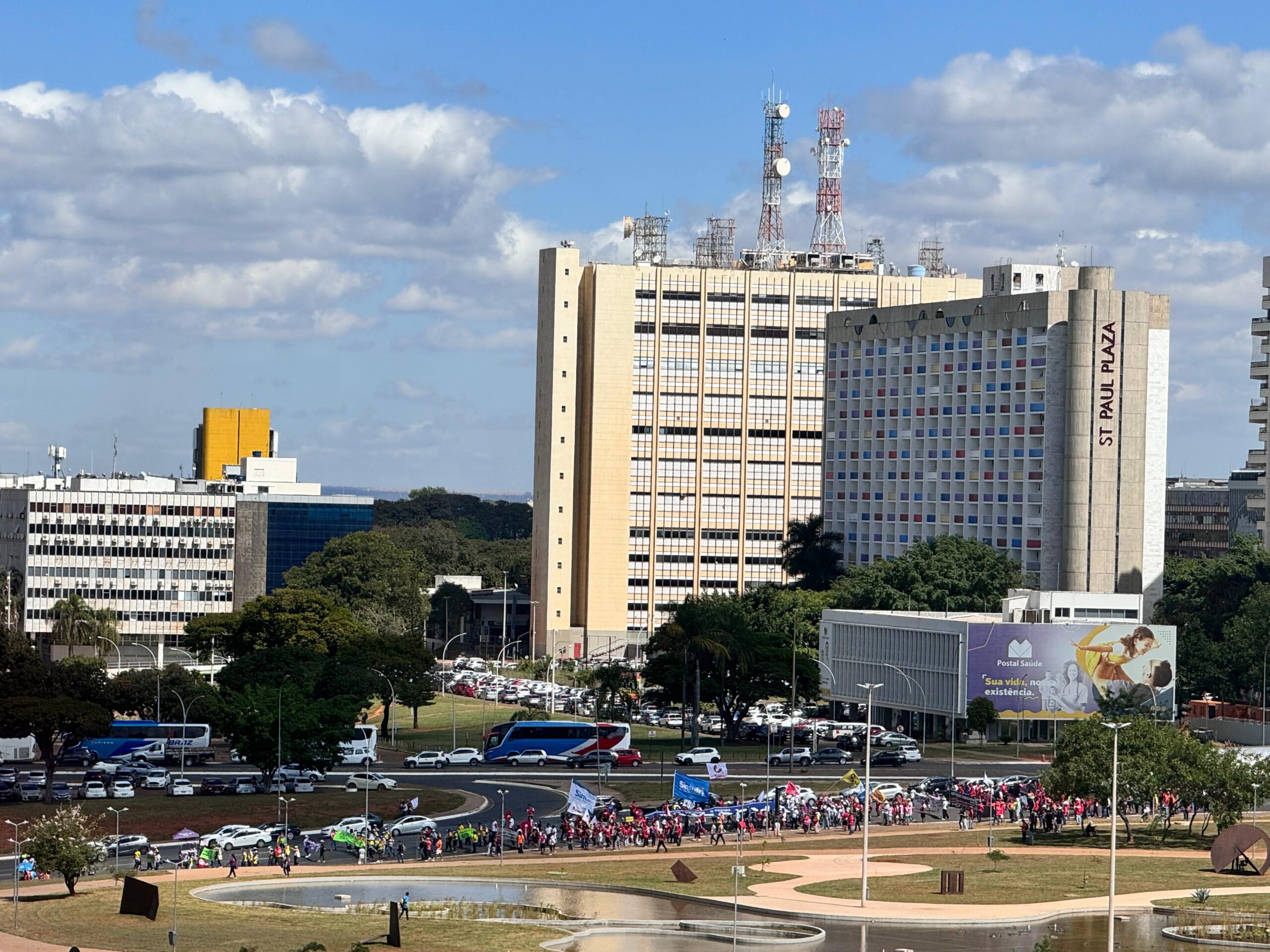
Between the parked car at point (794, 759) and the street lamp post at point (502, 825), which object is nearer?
the street lamp post at point (502, 825)

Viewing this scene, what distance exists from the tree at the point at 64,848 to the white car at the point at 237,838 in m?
14.1

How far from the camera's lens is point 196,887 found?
84375mm

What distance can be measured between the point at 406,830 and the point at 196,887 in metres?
19.1

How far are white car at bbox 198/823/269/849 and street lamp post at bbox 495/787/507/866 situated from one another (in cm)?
1174

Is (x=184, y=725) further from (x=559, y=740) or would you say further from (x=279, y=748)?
(x=559, y=740)

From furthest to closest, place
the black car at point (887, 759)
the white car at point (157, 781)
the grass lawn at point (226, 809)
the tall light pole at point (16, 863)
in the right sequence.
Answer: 1. the black car at point (887, 759)
2. the white car at point (157, 781)
3. the grass lawn at point (226, 809)
4. the tall light pole at point (16, 863)

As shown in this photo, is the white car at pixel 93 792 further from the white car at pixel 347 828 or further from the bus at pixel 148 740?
the white car at pixel 347 828

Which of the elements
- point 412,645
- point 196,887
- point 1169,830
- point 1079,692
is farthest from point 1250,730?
point 196,887

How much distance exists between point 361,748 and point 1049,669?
50.1 meters

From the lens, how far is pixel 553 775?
416 ft

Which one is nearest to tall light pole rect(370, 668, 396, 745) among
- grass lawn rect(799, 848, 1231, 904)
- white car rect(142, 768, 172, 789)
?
white car rect(142, 768, 172, 789)

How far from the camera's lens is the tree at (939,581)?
166 metres

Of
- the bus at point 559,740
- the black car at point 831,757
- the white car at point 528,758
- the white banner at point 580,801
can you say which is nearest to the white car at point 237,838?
the white banner at point 580,801

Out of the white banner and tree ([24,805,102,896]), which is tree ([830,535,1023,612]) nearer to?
the white banner
